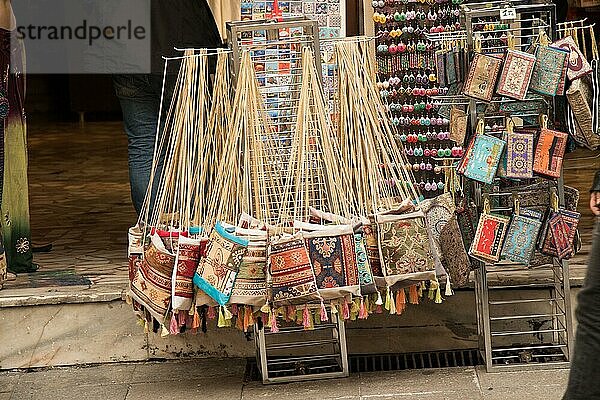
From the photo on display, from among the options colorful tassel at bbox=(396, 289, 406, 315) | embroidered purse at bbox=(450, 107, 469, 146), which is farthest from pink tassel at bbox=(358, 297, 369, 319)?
embroidered purse at bbox=(450, 107, 469, 146)

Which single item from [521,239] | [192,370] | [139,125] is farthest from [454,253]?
[139,125]

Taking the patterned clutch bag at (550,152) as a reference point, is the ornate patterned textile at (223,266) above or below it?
below

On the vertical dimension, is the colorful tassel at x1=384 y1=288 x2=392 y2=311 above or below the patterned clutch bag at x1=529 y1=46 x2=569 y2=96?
below

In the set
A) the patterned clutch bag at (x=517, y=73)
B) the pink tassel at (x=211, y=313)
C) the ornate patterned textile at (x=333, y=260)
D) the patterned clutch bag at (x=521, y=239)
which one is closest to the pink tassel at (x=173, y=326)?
the pink tassel at (x=211, y=313)

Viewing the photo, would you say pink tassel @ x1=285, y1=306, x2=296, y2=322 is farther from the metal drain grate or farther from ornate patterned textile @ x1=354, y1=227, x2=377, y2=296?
the metal drain grate

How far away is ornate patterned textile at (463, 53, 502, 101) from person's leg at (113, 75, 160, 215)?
1.75 metres

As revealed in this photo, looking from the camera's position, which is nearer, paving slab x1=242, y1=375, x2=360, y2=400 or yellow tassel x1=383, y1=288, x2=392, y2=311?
yellow tassel x1=383, y1=288, x2=392, y2=311

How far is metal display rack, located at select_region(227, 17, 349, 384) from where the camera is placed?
477 cm

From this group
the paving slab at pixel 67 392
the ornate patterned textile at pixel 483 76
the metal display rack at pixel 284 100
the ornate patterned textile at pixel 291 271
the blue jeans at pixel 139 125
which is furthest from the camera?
the blue jeans at pixel 139 125

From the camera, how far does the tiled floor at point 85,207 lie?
19.4 feet

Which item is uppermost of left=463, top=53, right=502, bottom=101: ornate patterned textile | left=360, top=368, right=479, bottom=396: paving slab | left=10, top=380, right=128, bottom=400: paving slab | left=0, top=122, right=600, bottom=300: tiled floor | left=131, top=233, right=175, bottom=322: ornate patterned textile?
left=463, top=53, right=502, bottom=101: ornate patterned textile

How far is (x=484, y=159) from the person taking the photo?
4.72m

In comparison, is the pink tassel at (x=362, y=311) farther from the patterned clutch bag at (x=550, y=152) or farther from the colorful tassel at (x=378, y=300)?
the patterned clutch bag at (x=550, y=152)

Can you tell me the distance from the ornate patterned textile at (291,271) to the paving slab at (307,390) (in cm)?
65
